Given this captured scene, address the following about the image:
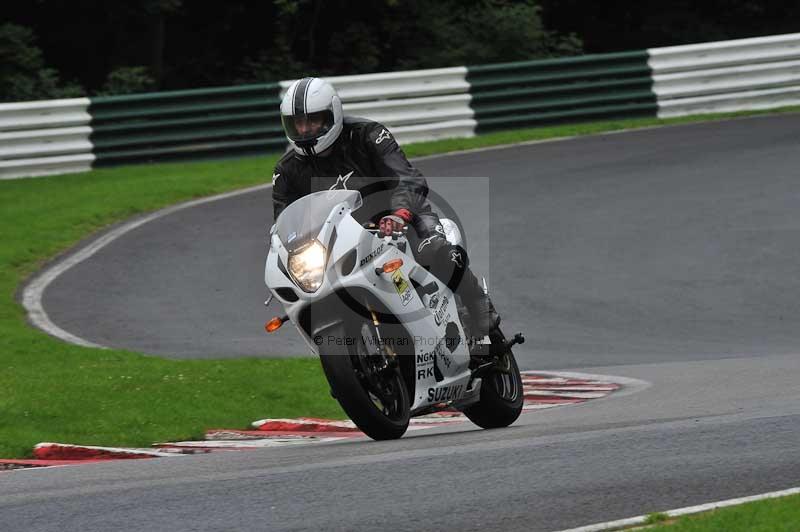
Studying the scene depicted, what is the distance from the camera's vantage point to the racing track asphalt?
5.86m

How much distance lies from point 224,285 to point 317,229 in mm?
7198

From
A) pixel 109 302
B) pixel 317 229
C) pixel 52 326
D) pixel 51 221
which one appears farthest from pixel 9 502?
pixel 51 221

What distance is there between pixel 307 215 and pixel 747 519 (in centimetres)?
→ 306

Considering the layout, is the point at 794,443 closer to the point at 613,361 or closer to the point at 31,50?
the point at 613,361

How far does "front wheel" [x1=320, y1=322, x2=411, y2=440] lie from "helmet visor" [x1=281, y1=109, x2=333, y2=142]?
1.15 m

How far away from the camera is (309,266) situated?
7.27 m

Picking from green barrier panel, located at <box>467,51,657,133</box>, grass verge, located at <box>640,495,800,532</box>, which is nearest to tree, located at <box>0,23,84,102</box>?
green barrier panel, located at <box>467,51,657,133</box>

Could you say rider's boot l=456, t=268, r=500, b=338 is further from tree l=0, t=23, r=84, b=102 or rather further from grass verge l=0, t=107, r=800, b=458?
tree l=0, t=23, r=84, b=102

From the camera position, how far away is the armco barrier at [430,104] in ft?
65.6

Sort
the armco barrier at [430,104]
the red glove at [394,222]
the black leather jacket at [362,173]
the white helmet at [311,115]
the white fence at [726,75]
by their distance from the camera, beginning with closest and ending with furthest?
the red glove at [394,222]
the white helmet at [311,115]
the black leather jacket at [362,173]
the armco barrier at [430,104]
the white fence at [726,75]

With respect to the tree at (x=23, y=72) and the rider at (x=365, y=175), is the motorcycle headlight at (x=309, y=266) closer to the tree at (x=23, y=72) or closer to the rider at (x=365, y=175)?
the rider at (x=365, y=175)

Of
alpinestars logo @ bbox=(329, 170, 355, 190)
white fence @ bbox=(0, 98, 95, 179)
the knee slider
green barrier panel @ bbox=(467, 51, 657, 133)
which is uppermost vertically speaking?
green barrier panel @ bbox=(467, 51, 657, 133)

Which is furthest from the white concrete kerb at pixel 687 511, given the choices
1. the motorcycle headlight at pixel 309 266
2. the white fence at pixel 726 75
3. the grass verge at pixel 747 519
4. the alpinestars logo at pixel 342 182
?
the white fence at pixel 726 75

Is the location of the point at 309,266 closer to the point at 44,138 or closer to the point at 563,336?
the point at 563,336
